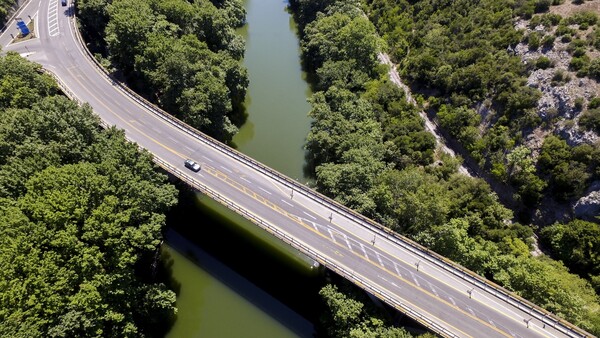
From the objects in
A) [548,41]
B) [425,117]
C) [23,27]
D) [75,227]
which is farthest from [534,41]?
[23,27]

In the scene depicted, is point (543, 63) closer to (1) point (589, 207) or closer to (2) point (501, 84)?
(2) point (501, 84)

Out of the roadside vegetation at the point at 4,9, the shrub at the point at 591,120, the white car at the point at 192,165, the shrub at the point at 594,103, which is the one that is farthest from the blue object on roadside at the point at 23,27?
the shrub at the point at 594,103

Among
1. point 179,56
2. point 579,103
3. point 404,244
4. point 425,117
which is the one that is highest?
point 579,103

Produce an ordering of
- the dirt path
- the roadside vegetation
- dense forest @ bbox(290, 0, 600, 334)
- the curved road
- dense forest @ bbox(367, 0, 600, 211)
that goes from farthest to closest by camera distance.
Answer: the roadside vegetation → the dirt path → dense forest @ bbox(367, 0, 600, 211) → dense forest @ bbox(290, 0, 600, 334) → the curved road

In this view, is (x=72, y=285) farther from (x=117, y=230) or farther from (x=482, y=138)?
(x=482, y=138)

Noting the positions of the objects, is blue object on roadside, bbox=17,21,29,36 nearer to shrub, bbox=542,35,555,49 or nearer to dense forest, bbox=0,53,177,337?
dense forest, bbox=0,53,177,337

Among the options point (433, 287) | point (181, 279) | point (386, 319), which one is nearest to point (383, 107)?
point (433, 287)

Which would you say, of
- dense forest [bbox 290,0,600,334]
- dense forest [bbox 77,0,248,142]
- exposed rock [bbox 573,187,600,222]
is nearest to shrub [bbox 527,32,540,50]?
dense forest [bbox 290,0,600,334]
